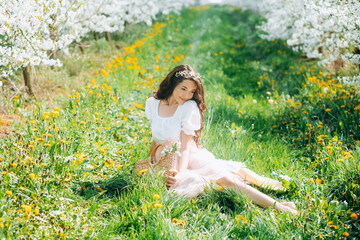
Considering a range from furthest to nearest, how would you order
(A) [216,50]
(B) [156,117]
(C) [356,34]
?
(A) [216,50] < (C) [356,34] < (B) [156,117]

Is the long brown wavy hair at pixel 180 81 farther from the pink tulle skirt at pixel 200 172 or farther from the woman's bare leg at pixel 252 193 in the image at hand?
the woman's bare leg at pixel 252 193

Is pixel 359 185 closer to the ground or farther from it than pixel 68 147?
closer to the ground

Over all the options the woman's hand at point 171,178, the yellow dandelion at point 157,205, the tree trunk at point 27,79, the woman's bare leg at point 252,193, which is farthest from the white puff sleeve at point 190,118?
the tree trunk at point 27,79

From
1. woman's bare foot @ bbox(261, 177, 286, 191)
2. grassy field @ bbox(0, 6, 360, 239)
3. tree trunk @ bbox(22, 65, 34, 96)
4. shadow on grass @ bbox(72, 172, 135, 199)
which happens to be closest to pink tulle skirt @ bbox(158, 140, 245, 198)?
grassy field @ bbox(0, 6, 360, 239)

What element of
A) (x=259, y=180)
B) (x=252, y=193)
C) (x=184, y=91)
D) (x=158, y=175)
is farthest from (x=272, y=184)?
(x=184, y=91)

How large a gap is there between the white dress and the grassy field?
6.4 inches

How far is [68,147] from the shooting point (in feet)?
9.82

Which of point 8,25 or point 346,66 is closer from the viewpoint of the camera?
point 8,25

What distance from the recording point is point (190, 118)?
3031 millimetres

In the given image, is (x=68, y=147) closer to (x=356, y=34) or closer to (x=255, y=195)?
(x=255, y=195)

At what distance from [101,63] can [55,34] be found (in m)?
2.15

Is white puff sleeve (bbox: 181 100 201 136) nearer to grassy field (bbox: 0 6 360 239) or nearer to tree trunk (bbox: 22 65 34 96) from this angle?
grassy field (bbox: 0 6 360 239)

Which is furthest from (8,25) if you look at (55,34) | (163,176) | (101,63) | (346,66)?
(346,66)

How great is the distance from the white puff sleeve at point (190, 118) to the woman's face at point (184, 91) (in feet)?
0.22
